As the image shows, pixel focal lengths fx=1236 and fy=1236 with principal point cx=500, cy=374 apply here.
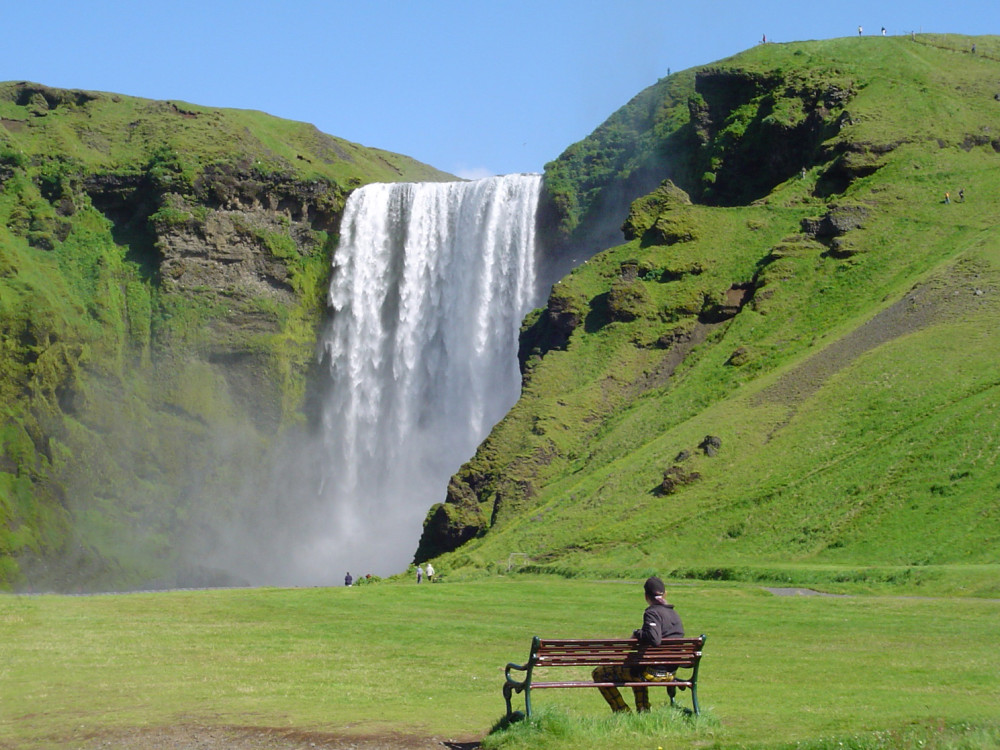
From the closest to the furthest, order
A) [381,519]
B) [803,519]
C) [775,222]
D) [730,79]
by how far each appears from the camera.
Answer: [803,519] < [775,222] < [730,79] < [381,519]

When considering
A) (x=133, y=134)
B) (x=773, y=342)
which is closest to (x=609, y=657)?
(x=773, y=342)

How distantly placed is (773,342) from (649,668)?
48188 mm

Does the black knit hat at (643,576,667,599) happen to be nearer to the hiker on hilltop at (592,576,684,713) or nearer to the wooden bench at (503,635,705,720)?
the hiker on hilltop at (592,576,684,713)

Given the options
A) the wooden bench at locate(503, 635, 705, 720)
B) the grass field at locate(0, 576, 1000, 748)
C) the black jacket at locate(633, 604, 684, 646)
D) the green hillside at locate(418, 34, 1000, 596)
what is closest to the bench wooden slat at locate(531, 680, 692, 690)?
the wooden bench at locate(503, 635, 705, 720)

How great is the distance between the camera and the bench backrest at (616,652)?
548 inches

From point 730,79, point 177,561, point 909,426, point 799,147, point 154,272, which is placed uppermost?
point 730,79

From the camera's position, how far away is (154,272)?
93.6 m

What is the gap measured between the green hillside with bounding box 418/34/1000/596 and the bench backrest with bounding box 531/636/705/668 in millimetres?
18068

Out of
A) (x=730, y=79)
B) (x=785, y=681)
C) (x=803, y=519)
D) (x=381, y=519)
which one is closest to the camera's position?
(x=785, y=681)

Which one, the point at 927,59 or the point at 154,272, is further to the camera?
the point at 154,272

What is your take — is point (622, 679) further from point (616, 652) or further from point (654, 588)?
point (654, 588)

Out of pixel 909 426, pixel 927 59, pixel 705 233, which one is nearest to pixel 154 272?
pixel 705 233

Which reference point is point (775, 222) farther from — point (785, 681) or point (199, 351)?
point (785, 681)

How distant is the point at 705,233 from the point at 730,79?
16.3 m
